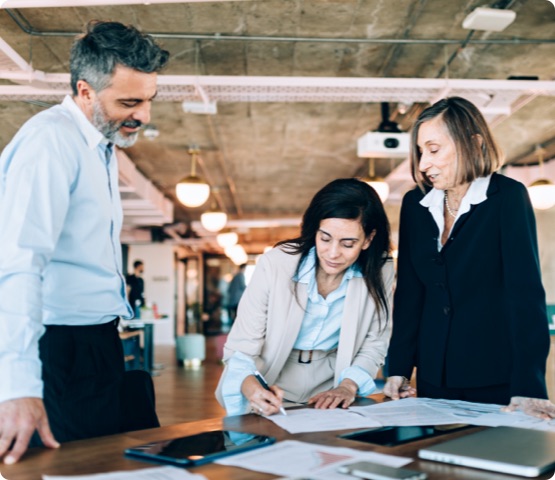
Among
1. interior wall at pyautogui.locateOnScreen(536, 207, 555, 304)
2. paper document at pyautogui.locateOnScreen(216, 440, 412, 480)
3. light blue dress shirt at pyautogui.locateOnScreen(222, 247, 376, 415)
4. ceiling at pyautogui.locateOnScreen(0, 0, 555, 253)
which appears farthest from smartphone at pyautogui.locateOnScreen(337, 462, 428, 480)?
interior wall at pyautogui.locateOnScreen(536, 207, 555, 304)

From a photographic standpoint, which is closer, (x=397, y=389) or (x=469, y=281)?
(x=469, y=281)

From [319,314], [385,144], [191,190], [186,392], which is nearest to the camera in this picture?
[319,314]

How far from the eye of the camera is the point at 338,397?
5.64 ft

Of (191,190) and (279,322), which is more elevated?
(191,190)

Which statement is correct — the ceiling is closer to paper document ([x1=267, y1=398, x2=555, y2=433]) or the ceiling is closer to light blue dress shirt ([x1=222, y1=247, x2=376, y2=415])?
light blue dress shirt ([x1=222, y1=247, x2=376, y2=415])

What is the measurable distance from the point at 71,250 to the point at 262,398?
64cm

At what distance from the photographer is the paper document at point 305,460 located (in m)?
1.00

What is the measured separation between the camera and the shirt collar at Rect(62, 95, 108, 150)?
1501 millimetres

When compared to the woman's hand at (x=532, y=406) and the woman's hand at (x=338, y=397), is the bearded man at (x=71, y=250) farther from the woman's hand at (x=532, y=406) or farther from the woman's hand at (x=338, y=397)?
the woman's hand at (x=532, y=406)

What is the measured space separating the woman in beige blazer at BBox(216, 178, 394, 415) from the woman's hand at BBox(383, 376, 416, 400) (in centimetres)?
7

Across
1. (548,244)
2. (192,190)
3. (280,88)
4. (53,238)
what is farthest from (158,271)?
(53,238)

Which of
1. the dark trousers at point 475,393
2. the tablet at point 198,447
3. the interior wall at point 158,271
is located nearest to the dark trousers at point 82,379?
the tablet at point 198,447

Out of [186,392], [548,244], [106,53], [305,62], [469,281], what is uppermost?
[305,62]

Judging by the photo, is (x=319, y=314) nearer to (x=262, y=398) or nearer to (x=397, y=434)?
(x=262, y=398)
